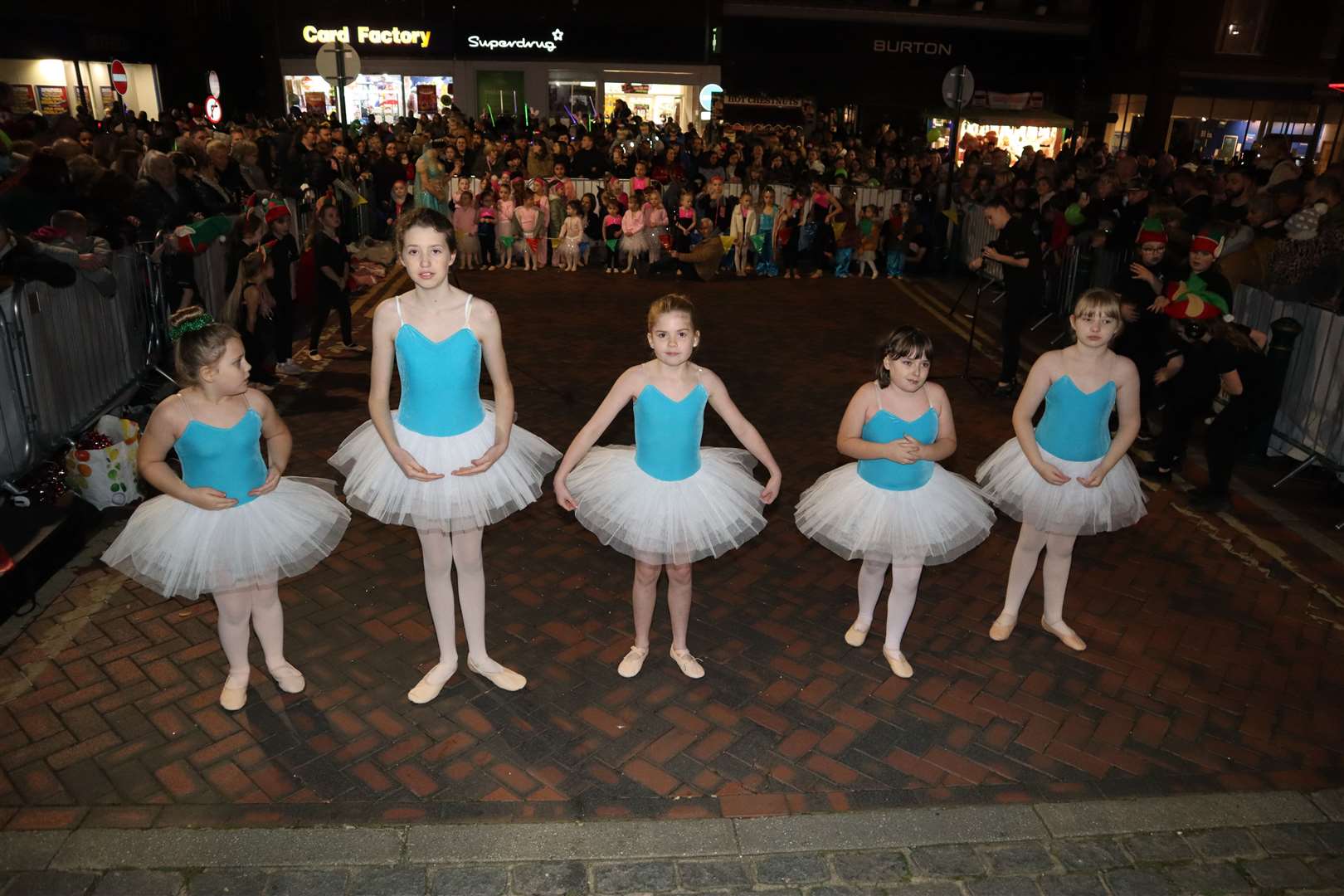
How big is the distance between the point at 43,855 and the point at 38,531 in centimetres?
279

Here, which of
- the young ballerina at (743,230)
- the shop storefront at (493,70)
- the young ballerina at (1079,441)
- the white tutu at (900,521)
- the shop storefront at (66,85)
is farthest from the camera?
the shop storefront at (493,70)

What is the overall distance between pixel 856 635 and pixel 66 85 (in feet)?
98.3

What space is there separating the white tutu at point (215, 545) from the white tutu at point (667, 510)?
4.39 ft

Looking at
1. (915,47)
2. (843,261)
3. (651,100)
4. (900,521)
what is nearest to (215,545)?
(900,521)

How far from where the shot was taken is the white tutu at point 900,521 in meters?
4.64

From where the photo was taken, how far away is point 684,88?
36.1m

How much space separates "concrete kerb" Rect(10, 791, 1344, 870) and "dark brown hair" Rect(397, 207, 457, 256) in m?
2.60

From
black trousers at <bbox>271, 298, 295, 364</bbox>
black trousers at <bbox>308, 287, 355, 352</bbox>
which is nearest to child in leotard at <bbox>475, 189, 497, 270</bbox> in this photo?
black trousers at <bbox>308, 287, 355, 352</bbox>

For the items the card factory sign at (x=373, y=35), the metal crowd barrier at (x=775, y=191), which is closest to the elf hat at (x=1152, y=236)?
the metal crowd barrier at (x=775, y=191)

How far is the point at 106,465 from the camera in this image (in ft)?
21.6

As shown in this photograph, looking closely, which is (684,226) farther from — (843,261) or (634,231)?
(843,261)

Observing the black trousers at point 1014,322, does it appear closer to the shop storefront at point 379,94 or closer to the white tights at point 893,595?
the white tights at point 893,595

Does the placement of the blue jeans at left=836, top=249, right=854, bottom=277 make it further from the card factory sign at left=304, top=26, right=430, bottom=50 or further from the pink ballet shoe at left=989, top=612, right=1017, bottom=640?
the card factory sign at left=304, top=26, right=430, bottom=50

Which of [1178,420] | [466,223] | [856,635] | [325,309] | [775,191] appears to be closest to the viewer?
[856,635]
